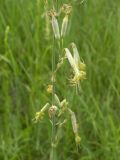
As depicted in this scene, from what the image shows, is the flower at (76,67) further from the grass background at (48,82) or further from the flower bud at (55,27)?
the grass background at (48,82)

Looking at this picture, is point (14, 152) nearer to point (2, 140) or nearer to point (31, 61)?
point (2, 140)

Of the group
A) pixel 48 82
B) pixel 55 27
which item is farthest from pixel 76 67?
pixel 48 82

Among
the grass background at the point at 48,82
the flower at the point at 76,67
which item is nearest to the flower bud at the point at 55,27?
the flower at the point at 76,67

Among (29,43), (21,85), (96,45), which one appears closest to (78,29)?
(96,45)

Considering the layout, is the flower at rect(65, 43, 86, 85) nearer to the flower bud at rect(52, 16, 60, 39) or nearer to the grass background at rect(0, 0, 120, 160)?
the flower bud at rect(52, 16, 60, 39)

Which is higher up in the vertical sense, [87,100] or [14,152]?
[87,100]

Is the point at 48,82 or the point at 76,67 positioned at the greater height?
the point at 48,82

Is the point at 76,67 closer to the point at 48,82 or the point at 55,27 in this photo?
the point at 55,27

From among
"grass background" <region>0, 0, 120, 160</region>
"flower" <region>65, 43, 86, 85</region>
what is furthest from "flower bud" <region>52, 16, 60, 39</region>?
"grass background" <region>0, 0, 120, 160</region>
